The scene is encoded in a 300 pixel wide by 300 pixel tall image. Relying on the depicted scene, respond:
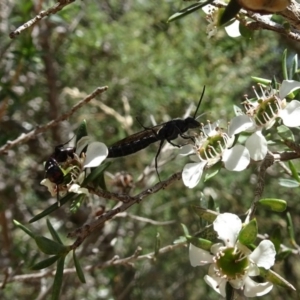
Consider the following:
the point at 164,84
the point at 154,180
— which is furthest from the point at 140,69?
the point at 154,180

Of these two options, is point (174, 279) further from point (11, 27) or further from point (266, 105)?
point (266, 105)

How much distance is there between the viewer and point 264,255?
0.87 meters

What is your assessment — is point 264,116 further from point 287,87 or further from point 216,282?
point 216,282

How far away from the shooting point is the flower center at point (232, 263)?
0.89m

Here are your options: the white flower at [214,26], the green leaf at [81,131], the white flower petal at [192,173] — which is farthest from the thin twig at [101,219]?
the white flower at [214,26]

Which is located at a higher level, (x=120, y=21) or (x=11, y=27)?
(x=11, y=27)

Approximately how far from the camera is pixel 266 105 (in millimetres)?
968

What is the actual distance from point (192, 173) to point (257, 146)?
0.39ft

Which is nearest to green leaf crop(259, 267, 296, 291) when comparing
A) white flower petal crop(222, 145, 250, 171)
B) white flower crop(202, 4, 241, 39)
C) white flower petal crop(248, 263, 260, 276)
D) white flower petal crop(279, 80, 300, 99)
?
white flower petal crop(248, 263, 260, 276)

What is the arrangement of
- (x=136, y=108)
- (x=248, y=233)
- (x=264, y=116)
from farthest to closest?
(x=136, y=108) < (x=264, y=116) < (x=248, y=233)

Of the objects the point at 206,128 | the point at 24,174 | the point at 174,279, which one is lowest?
the point at 174,279

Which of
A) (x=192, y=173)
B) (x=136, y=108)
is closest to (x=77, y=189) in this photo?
(x=192, y=173)

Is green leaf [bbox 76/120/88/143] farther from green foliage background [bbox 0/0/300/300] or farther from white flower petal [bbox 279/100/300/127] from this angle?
green foliage background [bbox 0/0/300/300]

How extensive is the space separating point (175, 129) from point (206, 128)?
0.06m
